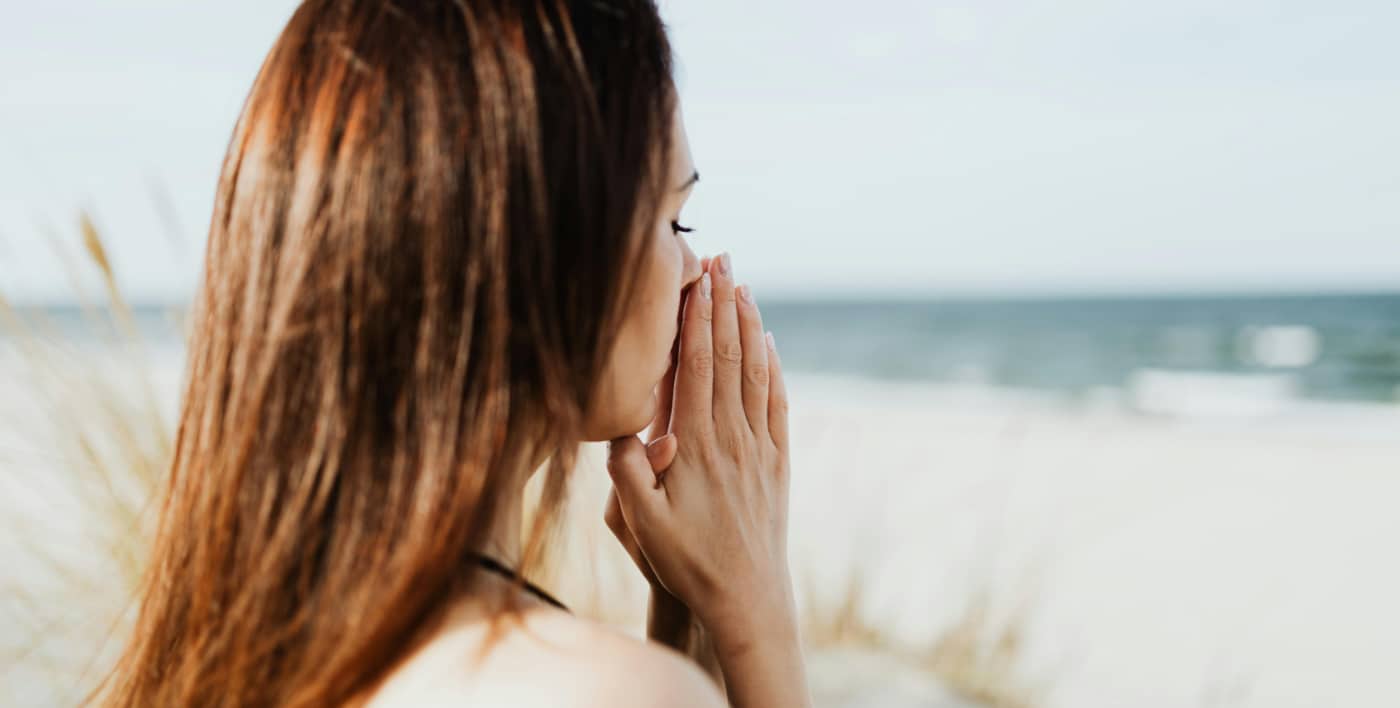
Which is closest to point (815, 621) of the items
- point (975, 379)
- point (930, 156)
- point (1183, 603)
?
point (1183, 603)

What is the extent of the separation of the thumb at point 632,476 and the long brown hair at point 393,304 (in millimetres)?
389

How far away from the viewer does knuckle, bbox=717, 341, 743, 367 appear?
160cm

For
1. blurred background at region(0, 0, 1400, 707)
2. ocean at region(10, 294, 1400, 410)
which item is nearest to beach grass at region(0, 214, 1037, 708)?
blurred background at region(0, 0, 1400, 707)

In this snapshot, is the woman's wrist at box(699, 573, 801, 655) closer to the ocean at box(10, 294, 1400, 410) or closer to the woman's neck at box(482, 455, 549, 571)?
the woman's neck at box(482, 455, 549, 571)

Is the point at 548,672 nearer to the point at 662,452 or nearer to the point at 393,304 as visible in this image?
the point at 393,304

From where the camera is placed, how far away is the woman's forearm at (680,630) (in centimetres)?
170

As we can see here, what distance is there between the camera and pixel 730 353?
161cm

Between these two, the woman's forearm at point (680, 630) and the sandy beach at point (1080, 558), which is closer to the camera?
the woman's forearm at point (680, 630)

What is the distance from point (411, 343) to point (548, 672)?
1.04ft

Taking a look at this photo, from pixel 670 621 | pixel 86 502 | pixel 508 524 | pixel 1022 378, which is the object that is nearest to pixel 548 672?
pixel 508 524

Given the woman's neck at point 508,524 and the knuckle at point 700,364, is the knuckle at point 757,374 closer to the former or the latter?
the knuckle at point 700,364

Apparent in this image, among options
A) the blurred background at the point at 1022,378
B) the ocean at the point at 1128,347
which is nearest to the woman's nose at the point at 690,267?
the blurred background at the point at 1022,378

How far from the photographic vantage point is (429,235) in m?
0.92

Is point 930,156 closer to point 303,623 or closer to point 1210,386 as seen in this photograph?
point 1210,386
